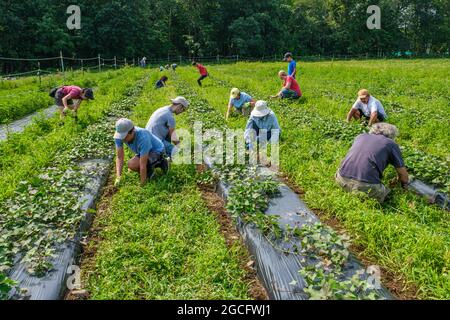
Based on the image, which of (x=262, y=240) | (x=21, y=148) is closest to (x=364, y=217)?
(x=262, y=240)

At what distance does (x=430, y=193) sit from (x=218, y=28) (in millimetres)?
47307

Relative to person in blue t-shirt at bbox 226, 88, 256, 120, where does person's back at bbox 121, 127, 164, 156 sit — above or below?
below

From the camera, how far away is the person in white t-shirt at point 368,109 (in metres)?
7.20

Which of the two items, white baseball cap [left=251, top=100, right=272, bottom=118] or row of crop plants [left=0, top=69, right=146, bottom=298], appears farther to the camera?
white baseball cap [left=251, top=100, right=272, bottom=118]

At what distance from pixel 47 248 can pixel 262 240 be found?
82.7 inches

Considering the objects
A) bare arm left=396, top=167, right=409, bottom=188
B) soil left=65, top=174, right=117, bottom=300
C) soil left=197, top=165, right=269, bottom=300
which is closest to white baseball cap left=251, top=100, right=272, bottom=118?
soil left=197, top=165, right=269, bottom=300

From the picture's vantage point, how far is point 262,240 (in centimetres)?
356

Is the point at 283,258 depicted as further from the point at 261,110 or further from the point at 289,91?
the point at 289,91

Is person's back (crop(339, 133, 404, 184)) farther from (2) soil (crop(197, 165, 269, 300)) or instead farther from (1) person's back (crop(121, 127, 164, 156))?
(1) person's back (crop(121, 127, 164, 156))

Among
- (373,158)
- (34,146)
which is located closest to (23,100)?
(34,146)

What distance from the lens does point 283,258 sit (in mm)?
3273

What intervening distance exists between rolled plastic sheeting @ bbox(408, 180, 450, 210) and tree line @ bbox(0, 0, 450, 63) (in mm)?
37988

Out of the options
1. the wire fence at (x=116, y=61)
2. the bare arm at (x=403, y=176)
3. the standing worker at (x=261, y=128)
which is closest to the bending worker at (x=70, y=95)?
the standing worker at (x=261, y=128)

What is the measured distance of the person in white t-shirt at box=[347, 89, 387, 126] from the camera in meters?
7.20
